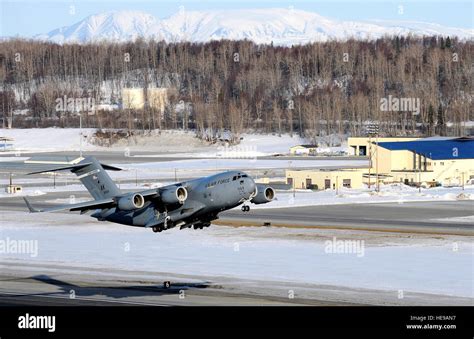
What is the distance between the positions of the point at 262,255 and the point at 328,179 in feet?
195

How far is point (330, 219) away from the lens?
91.8m

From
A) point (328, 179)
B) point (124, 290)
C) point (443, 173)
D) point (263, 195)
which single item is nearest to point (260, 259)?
point (124, 290)

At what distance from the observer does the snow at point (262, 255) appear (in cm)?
5844

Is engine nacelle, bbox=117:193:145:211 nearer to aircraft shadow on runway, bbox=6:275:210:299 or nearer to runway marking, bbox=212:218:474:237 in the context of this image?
aircraft shadow on runway, bbox=6:275:210:299

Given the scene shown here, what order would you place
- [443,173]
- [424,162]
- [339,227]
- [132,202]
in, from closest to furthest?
1. [132,202]
2. [339,227]
3. [443,173]
4. [424,162]

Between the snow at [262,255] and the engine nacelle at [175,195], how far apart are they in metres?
10.8

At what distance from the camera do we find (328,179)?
127 metres

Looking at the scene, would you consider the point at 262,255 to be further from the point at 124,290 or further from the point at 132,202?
the point at 132,202

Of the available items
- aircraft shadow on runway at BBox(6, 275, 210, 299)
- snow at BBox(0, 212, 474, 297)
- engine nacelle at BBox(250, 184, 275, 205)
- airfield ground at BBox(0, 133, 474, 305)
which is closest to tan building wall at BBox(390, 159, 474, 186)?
airfield ground at BBox(0, 133, 474, 305)

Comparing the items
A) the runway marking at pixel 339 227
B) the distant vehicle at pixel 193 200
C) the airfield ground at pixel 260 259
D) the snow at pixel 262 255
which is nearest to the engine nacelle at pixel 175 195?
the distant vehicle at pixel 193 200

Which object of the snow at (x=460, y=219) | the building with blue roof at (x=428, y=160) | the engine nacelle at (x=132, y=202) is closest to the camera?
the engine nacelle at (x=132, y=202)

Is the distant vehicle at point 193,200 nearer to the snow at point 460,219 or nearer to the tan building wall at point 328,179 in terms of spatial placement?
the snow at point 460,219
